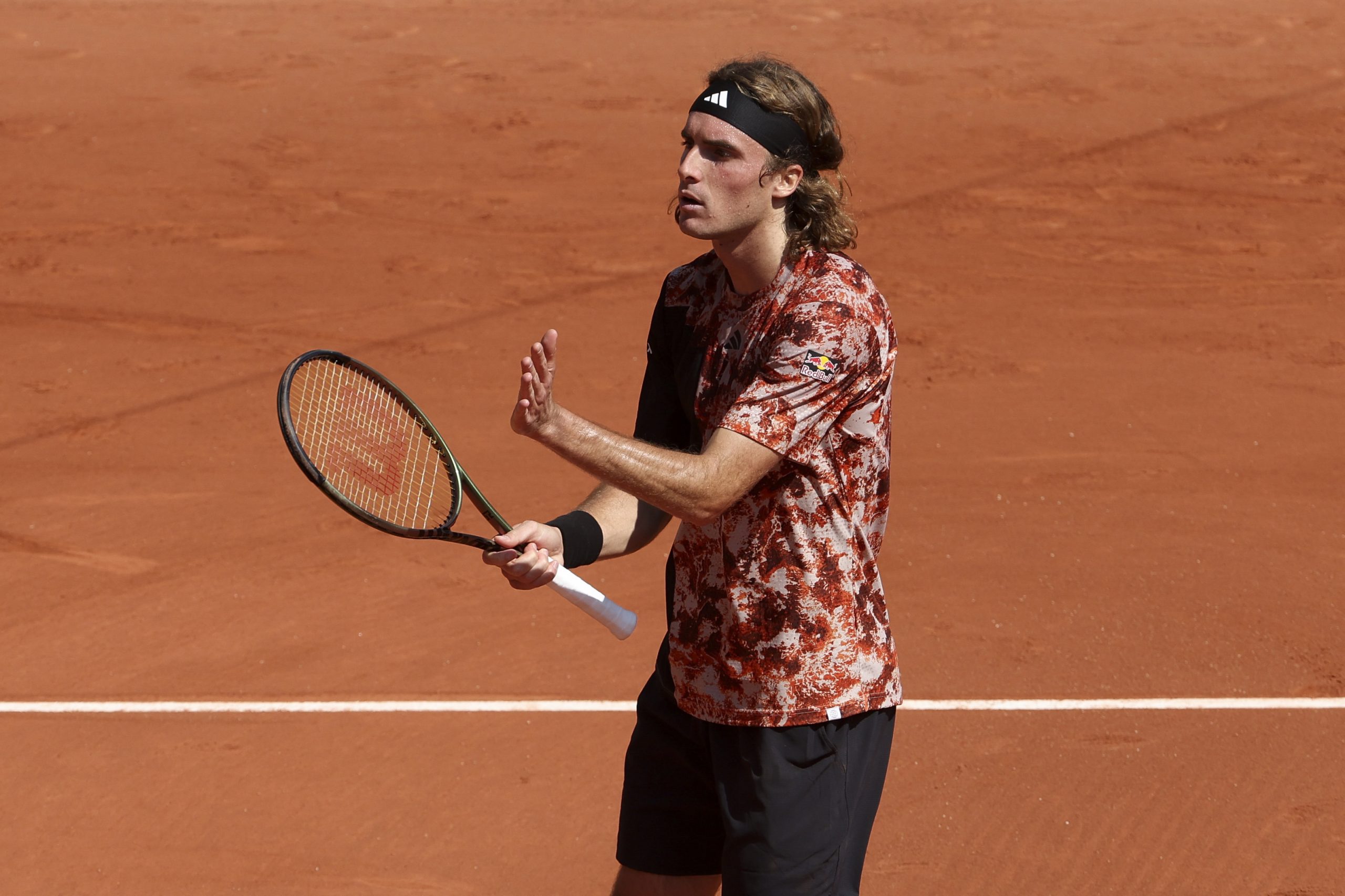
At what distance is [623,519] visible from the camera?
329 centimetres

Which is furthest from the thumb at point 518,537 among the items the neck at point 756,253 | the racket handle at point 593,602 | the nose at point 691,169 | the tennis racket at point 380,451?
the nose at point 691,169

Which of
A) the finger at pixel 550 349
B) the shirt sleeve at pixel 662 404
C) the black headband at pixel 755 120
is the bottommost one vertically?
the shirt sleeve at pixel 662 404

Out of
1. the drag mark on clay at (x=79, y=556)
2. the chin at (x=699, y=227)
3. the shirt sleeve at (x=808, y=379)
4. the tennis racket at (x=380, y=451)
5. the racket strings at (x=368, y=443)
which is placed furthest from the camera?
the drag mark on clay at (x=79, y=556)

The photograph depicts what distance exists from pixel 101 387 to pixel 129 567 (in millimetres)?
2303

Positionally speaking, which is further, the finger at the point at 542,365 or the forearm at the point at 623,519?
the forearm at the point at 623,519

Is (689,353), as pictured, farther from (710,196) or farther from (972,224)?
(972,224)

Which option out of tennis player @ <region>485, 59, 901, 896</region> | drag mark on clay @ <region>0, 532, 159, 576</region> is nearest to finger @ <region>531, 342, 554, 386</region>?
tennis player @ <region>485, 59, 901, 896</region>

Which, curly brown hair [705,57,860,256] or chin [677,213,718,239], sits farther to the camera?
curly brown hair [705,57,860,256]

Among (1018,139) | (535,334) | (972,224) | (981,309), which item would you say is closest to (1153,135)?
(1018,139)

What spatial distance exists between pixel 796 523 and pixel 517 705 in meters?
2.94

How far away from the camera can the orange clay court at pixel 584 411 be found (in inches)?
195

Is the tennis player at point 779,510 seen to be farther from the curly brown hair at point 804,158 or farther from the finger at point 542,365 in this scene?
the finger at point 542,365

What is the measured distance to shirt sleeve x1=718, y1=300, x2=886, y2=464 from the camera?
268 centimetres

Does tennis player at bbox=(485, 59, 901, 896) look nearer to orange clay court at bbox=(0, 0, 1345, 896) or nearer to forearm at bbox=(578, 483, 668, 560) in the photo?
forearm at bbox=(578, 483, 668, 560)
